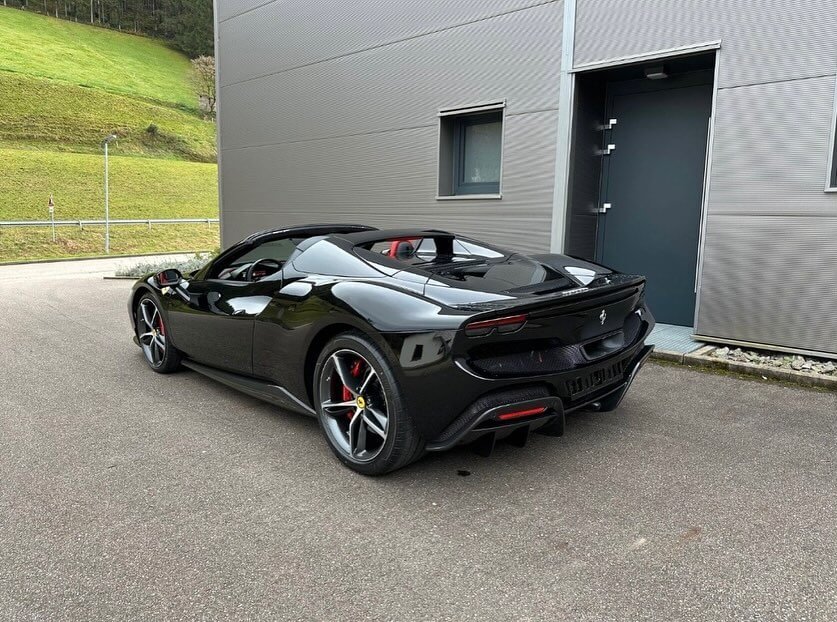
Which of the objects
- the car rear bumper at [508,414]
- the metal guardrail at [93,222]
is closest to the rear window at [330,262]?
the car rear bumper at [508,414]

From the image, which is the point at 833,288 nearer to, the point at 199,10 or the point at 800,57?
the point at 800,57

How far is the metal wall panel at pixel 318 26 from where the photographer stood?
855 cm

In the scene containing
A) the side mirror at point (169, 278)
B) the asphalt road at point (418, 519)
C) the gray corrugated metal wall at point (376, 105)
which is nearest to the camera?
the asphalt road at point (418, 519)

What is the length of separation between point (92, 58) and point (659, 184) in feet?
245

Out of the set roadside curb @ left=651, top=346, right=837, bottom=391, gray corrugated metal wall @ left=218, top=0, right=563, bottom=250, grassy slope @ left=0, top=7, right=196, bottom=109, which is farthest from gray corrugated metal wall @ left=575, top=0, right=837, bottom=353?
grassy slope @ left=0, top=7, right=196, bottom=109

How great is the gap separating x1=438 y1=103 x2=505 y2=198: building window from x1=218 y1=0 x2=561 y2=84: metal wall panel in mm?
1199

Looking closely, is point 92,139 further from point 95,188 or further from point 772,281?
point 772,281

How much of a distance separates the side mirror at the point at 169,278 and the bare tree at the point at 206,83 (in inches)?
2491

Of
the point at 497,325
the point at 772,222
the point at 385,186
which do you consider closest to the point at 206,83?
the point at 385,186

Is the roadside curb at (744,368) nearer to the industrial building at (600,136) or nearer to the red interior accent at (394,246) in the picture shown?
the industrial building at (600,136)

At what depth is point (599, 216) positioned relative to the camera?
773 centimetres

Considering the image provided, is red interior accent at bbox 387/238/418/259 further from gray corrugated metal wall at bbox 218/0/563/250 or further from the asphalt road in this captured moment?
gray corrugated metal wall at bbox 218/0/563/250

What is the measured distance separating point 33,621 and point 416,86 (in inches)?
321

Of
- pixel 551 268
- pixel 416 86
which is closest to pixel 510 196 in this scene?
pixel 416 86
